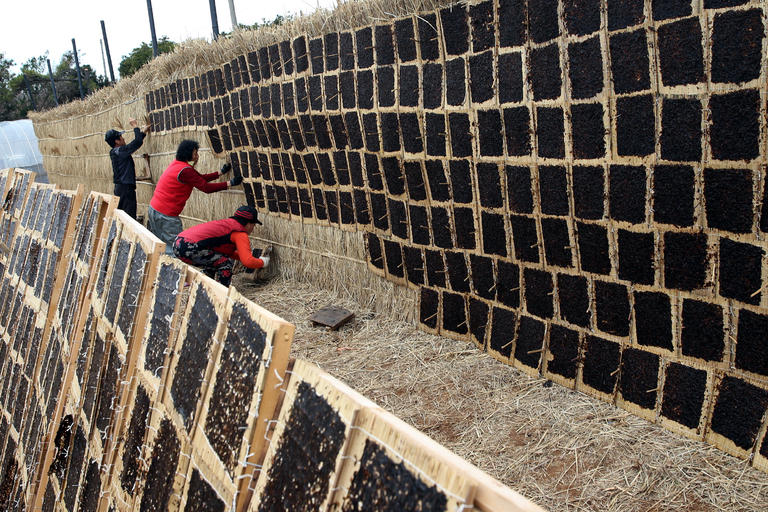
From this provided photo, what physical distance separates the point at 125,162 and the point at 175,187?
2.29 meters

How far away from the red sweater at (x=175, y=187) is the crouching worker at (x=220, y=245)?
61 cm

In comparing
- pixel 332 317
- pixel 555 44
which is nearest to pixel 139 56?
pixel 332 317

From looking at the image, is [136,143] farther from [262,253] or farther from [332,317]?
[332,317]

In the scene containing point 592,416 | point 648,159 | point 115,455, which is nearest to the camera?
point 115,455

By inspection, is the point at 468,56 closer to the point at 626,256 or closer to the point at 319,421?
the point at 626,256

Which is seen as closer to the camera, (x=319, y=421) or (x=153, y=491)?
(x=319, y=421)

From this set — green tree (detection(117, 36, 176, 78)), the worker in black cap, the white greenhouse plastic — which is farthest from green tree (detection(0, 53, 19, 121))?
the worker in black cap

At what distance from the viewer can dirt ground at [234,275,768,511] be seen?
8.11 feet

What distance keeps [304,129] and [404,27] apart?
1.45m

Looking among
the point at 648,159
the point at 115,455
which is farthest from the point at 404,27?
the point at 115,455

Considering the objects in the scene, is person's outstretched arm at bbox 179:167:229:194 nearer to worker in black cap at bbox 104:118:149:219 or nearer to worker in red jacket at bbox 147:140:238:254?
worker in red jacket at bbox 147:140:238:254

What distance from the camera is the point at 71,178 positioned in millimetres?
13102

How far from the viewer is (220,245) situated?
5453 mm

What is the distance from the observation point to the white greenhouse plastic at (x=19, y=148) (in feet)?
62.5
